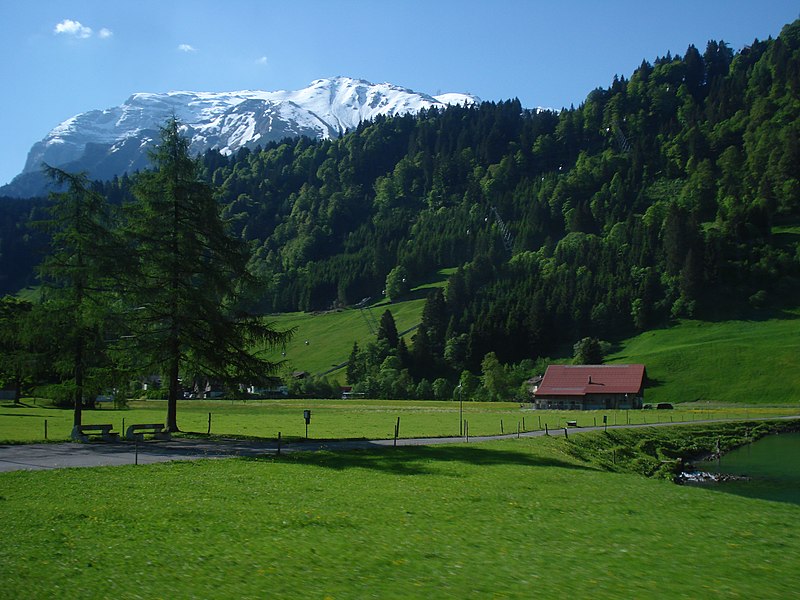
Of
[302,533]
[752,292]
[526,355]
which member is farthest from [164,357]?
[752,292]

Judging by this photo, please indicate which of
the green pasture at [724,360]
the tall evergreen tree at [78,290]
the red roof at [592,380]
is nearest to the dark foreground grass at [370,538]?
the tall evergreen tree at [78,290]

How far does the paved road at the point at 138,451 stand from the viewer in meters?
26.7

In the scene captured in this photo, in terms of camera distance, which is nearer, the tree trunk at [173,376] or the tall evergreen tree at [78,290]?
the tall evergreen tree at [78,290]

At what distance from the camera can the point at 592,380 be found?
397 feet

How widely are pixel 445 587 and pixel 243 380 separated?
105 ft

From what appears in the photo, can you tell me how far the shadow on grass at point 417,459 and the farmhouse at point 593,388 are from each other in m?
83.1

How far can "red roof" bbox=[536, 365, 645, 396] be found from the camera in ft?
380

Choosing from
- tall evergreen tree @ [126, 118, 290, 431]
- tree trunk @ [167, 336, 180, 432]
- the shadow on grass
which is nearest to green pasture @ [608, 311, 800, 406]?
the shadow on grass

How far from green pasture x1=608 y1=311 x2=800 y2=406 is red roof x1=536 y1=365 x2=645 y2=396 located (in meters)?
5.88

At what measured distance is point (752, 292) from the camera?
15488 cm

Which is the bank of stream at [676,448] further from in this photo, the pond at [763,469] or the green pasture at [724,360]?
the green pasture at [724,360]

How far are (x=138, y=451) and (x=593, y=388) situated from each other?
9915cm

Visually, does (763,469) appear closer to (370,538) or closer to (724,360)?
(370,538)

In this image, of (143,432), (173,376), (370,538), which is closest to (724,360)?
(173,376)
